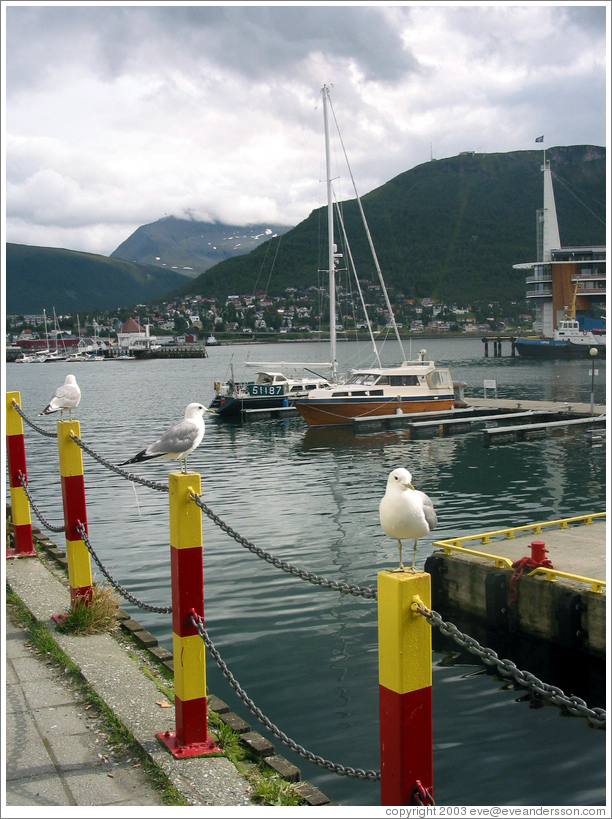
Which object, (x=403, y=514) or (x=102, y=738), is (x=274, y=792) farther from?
(x=403, y=514)

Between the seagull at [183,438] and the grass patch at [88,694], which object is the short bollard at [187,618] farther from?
the seagull at [183,438]

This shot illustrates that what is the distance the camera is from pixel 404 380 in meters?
33.4

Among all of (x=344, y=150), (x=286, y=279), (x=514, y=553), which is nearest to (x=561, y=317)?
(x=344, y=150)

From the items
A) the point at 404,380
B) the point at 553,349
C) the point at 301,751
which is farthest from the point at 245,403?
the point at 553,349

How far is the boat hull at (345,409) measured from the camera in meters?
31.8

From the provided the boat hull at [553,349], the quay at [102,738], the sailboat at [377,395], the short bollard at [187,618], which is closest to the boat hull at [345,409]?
the sailboat at [377,395]

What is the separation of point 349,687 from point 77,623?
3.23 m

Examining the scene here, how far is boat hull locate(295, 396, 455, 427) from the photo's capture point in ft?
104

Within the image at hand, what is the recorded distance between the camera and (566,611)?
26.3 feet

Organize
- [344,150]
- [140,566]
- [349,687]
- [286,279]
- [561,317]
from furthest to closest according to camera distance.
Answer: [286,279], [561,317], [344,150], [140,566], [349,687]

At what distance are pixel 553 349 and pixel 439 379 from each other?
2363 inches

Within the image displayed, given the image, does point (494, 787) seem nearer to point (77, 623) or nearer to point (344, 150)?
point (77, 623)

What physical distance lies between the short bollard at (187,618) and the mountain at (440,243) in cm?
15212

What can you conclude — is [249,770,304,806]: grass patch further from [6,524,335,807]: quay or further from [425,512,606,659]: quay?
[425,512,606,659]: quay
